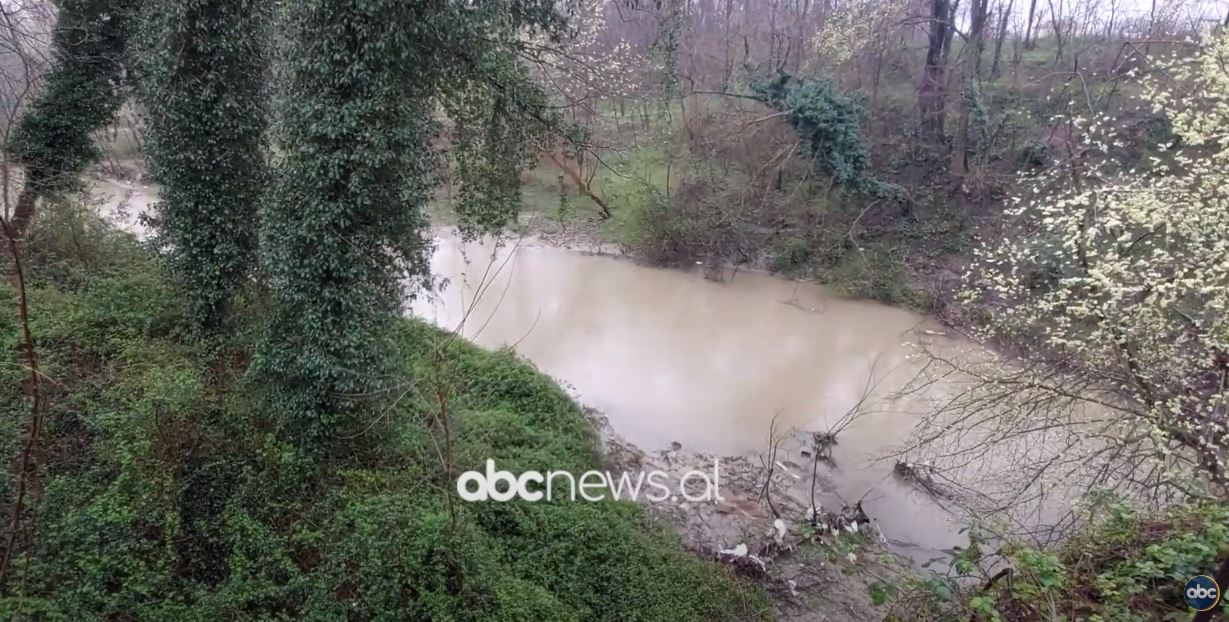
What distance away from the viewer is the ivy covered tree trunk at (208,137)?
19.4 ft

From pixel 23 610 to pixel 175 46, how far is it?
442 centimetres

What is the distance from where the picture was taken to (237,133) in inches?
247

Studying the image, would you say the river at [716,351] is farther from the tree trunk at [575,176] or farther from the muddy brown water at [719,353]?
the tree trunk at [575,176]

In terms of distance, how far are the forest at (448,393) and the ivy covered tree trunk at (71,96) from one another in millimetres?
33

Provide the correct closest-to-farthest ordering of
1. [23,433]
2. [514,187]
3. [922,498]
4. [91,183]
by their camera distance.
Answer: [23,433]
[514,187]
[922,498]
[91,183]

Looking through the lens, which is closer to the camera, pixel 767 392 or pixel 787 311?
pixel 767 392

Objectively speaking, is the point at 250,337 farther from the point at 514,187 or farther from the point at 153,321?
the point at 514,187

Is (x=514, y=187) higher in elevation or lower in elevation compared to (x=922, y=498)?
higher

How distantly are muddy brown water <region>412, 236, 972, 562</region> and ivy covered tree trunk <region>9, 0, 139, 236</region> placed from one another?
13.8 ft

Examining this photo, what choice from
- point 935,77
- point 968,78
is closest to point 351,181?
point 968,78

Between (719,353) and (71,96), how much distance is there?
30.8 feet

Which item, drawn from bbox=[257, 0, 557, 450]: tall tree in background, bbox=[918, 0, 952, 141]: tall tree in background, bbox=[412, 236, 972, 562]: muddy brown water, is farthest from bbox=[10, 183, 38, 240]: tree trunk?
bbox=[918, 0, 952, 141]: tall tree in background

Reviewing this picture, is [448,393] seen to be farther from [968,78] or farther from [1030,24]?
[1030,24]

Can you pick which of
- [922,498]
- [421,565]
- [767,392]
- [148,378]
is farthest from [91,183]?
[922,498]
